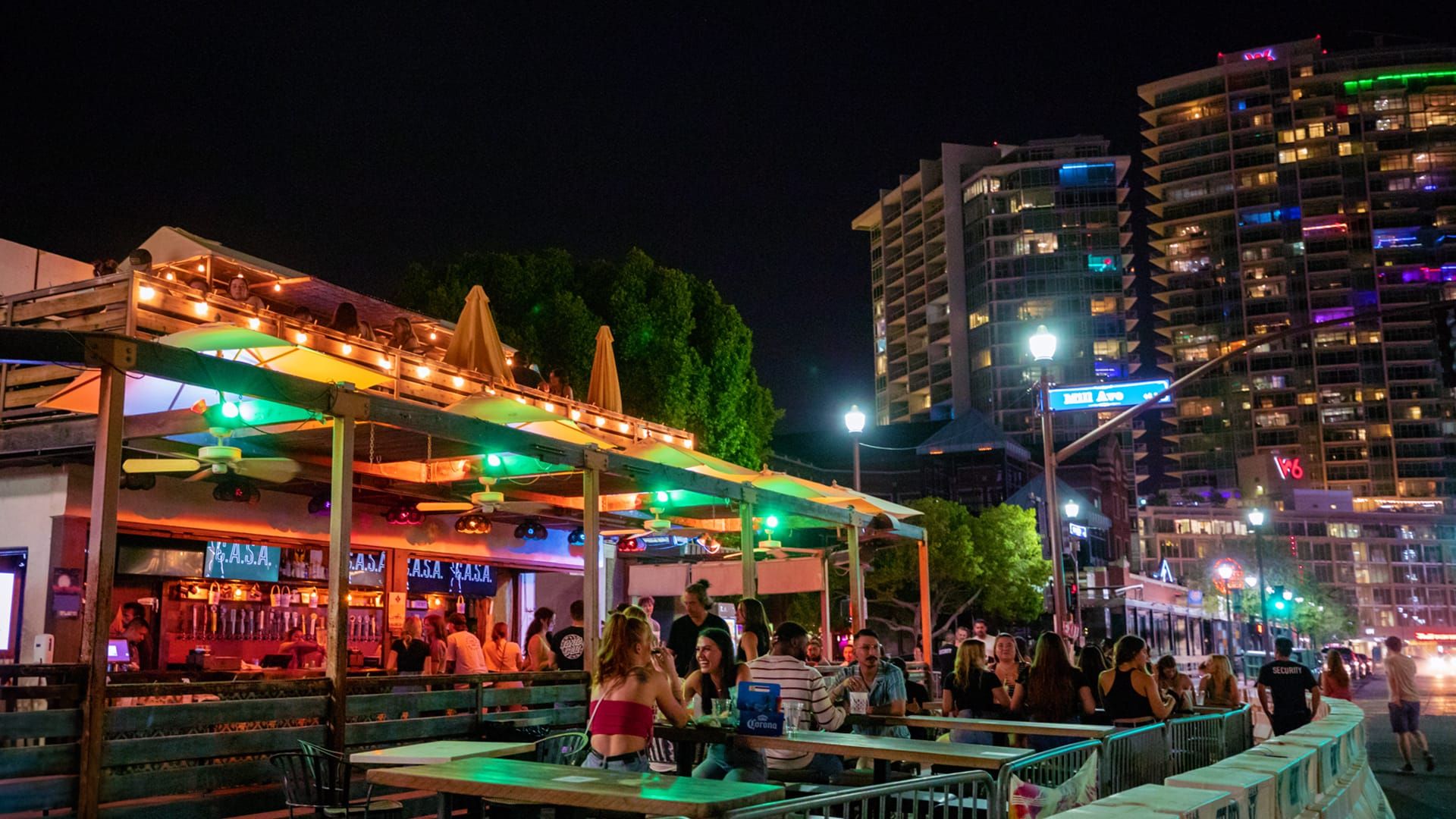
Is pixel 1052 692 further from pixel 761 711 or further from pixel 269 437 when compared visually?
pixel 269 437

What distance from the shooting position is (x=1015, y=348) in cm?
11600

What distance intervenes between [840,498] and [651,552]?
8579 millimetres

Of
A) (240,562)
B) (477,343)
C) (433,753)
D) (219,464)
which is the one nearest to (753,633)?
(433,753)

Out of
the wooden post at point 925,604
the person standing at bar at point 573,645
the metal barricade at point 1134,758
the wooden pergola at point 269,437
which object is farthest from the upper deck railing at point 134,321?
the metal barricade at point 1134,758

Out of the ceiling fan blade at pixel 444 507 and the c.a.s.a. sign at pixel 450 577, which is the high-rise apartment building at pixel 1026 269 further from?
the ceiling fan blade at pixel 444 507

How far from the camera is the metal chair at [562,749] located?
311 inches

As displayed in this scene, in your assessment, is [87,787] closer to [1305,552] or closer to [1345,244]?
[1305,552]

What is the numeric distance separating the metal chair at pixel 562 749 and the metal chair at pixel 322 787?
3.28 ft

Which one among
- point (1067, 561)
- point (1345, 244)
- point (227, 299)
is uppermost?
point (1345, 244)

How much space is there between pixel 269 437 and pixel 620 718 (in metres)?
7.06

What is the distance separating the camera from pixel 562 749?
8.13 metres

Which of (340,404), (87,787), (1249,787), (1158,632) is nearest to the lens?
(1249,787)

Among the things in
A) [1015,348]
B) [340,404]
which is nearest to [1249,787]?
[340,404]

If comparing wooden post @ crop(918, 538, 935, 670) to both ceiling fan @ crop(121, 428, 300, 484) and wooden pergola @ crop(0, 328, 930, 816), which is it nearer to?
wooden pergola @ crop(0, 328, 930, 816)
